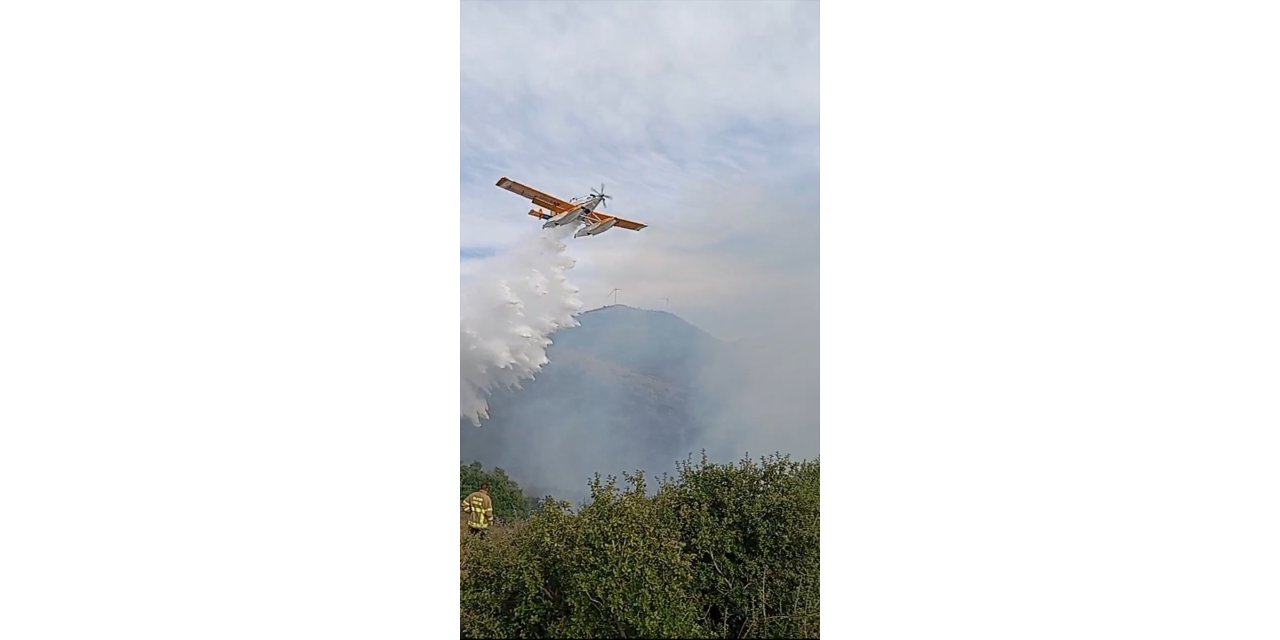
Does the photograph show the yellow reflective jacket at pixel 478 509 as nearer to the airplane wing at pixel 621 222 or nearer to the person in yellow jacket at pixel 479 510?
the person in yellow jacket at pixel 479 510

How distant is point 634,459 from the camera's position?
3.45 meters

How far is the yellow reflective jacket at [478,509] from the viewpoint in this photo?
11.4 ft

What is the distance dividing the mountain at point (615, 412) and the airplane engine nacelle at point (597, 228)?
0.27m

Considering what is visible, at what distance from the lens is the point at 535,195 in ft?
11.4

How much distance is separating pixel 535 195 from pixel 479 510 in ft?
3.66

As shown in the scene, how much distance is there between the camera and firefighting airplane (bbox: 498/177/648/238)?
3463 millimetres

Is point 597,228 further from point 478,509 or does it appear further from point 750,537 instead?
point 750,537

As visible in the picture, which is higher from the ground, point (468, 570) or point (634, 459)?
point (634, 459)

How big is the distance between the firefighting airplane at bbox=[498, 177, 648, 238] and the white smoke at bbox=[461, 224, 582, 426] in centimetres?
4

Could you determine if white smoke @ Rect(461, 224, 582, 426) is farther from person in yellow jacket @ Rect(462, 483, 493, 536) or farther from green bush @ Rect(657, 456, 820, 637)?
green bush @ Rect(657, 456, 820, 637)

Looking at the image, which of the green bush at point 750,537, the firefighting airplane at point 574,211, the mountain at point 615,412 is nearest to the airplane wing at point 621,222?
the firefighting airplane at point 574,211
